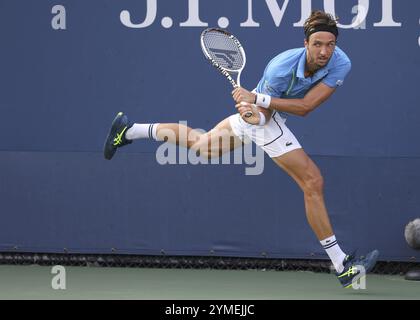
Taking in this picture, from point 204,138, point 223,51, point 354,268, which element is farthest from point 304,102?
point 354,268

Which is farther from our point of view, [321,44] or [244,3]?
[244,3]

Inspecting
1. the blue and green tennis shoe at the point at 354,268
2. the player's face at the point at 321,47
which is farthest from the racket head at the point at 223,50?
the blue and green tennis shoe at the point at 354,268

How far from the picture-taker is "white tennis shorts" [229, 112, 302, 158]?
752cm

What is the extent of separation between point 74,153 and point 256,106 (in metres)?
1.87

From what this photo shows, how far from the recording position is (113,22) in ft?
28.6

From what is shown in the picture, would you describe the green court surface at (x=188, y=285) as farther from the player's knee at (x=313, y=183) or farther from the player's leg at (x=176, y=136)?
the player's leg at (x=176, y=136)

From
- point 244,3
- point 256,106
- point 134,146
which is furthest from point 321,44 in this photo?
point 134,146

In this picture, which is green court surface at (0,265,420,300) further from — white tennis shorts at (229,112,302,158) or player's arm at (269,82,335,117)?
player's arm at (269,82,335,117)

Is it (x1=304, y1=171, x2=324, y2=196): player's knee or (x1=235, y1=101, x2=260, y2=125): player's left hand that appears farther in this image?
(x1=304, y1=171, x2=324, y2=196): player's knee

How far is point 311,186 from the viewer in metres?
7.43

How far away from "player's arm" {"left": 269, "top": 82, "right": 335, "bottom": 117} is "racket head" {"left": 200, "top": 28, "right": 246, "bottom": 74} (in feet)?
1.03

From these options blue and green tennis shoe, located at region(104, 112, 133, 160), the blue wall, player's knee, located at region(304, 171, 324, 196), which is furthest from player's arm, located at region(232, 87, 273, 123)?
the blue wall

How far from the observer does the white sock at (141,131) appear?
25.9 feet
